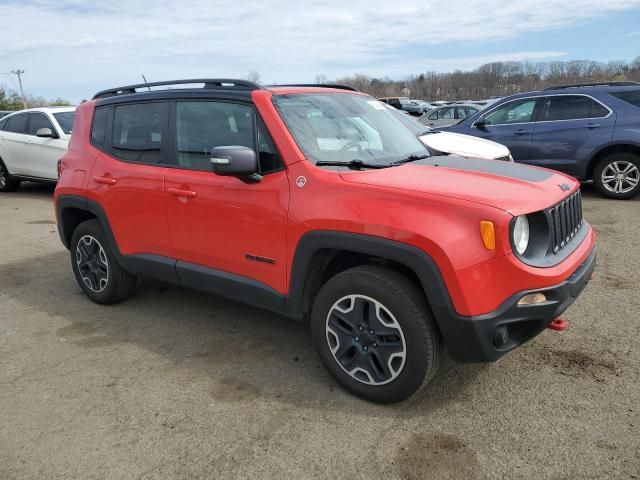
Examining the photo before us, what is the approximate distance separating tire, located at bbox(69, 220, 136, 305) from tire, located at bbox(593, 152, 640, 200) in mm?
7176

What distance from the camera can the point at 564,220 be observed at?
3.10m

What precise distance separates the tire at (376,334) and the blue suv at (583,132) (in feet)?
22.2

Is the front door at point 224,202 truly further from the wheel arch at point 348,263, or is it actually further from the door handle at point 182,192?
the wheel arch at point 348,263

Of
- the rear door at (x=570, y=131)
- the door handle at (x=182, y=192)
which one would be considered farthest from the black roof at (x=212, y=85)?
the rear door at (x=570, y=131)

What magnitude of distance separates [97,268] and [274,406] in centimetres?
240

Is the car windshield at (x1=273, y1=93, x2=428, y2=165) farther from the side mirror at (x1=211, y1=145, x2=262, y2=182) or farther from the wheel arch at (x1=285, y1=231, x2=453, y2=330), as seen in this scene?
the wheel arch at (x1=285, y1=231, x2=453, y2=330)

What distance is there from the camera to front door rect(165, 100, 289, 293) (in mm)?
3258

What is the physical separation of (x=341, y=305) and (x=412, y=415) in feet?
2.34

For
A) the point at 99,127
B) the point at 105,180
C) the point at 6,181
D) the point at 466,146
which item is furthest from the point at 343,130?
the point at 6,181

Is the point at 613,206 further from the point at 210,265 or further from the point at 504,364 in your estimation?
the point at 210,265

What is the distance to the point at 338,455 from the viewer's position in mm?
2645

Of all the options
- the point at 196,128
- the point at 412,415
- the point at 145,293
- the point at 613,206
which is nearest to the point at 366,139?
the point at 196,128

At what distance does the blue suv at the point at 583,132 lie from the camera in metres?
8.12

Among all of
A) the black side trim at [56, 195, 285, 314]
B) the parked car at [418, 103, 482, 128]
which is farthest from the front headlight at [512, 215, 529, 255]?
the parked car at [418, 103, 482, 128]
